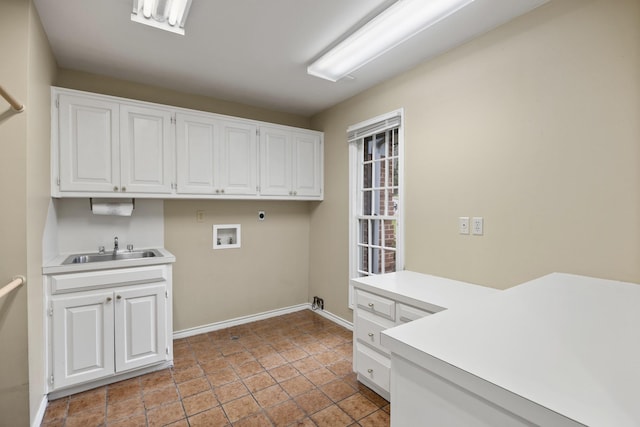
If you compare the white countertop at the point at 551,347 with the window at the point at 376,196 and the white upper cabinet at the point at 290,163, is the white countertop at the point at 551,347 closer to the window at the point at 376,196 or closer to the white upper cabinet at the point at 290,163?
the window at the point at 376,196

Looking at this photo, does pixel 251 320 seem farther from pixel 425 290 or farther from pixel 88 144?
pixel 88 144

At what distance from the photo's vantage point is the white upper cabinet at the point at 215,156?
9.68ft

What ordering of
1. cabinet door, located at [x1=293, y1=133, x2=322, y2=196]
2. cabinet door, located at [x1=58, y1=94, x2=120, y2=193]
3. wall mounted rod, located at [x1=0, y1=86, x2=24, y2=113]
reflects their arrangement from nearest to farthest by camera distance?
1. wall mounted rod, located at [x1=0, y1=86, x2=24, y2=113]
2. cabinet door, located at [x1=58, y1=94, x2=120, y2=193]
3. cabinet door, located at [x1=293, y1=133, x2=322, y2=196]

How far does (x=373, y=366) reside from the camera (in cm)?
223

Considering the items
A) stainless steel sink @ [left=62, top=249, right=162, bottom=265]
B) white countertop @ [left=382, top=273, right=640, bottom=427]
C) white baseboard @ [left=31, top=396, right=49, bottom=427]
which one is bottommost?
white baseboard @ [left=31, top=396, right=49, bottom=427]

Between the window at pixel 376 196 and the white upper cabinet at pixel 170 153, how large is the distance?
2.05 feet

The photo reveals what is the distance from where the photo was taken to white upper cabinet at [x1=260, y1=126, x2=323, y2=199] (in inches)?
136

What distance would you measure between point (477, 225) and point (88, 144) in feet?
10.1

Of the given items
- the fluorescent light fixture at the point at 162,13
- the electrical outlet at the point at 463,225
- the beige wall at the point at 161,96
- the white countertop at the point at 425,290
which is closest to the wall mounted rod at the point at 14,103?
the fluorescent light fixture at the point at 162,13

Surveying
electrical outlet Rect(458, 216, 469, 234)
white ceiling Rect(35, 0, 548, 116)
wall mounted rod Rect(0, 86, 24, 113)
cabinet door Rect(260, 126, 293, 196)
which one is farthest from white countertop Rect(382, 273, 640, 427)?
cabinet door Rect(260, 126, 293, 196)

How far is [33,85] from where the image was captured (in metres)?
1.89

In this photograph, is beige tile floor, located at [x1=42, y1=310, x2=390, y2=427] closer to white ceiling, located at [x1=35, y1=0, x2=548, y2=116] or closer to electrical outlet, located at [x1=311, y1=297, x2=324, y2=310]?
electrical outlet, located at [x1=311, y1=297, x2=324, y2=310]

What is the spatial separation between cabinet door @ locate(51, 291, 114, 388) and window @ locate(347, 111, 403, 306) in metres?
2.22

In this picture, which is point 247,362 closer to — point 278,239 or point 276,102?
point 278,239
